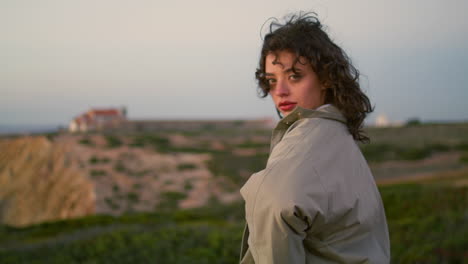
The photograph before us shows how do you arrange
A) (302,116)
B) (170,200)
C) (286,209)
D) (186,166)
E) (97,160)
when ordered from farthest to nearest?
1. (97,160)
2. (186,166)
3. (170,200)
4. (302,116)
5. (286,209)

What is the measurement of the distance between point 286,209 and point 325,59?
75 centimetres

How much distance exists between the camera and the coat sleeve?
4.39 feet

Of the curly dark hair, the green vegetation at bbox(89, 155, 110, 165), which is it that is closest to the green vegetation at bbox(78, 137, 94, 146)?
the green vegetation at bbox(89, 155, 110, 165)

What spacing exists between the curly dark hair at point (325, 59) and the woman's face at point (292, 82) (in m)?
0.02

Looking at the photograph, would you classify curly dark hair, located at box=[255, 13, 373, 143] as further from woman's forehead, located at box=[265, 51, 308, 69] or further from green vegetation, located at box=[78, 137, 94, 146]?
green vegetation, located at box=[78, 137, 94, 146]

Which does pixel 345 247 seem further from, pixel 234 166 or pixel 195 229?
pixel 234 166

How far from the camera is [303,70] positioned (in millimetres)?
1783

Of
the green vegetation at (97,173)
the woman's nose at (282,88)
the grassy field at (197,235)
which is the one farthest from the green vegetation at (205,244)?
the green vegetation at (97,173)

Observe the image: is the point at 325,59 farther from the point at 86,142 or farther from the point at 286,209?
the point at 86,142

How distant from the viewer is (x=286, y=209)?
4.33 ft

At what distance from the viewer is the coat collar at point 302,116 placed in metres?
1.64

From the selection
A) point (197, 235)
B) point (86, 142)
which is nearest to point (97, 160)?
point (86, 142)

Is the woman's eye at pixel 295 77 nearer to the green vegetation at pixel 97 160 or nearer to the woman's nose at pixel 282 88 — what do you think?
the woman's nose at pixel 282 88

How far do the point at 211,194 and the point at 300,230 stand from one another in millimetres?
29571
